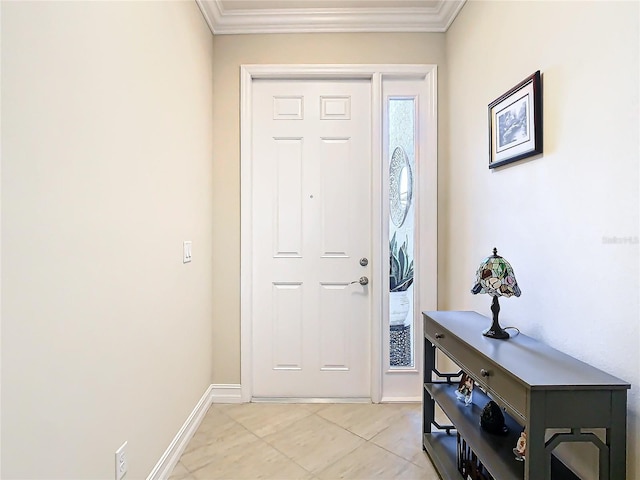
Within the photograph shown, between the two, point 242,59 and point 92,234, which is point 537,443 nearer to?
point 92,234

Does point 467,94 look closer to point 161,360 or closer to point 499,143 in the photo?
point 499,143

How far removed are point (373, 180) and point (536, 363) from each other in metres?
1.70

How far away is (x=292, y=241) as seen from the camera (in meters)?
2.74

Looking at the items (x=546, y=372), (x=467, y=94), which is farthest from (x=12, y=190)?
(x=467, y=94)

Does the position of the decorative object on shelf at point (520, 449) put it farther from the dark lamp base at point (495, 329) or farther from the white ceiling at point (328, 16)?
the white ceiling at point (328, 16)

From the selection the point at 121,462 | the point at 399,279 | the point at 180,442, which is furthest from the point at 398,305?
the point at 121,462

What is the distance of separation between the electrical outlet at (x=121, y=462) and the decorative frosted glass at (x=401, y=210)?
71.1 inches

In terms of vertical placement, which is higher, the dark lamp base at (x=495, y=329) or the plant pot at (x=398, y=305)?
the dark lamp base at (x=495, y=329)

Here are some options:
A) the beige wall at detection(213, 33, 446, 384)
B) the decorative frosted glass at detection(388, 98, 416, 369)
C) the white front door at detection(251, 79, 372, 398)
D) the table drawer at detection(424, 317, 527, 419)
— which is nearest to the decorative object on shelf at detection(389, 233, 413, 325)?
the decorative frosted glass at detection(388, 98, 416, 369)

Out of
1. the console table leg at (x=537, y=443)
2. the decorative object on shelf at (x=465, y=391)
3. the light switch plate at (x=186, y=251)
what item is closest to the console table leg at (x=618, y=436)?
the console table leg at (x=537, y=443)

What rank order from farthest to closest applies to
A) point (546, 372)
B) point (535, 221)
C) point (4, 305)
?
point (535, 221) → point (546, 372) → point (4, 305)

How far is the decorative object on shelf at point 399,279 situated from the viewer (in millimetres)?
2729

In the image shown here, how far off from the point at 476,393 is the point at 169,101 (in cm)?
213

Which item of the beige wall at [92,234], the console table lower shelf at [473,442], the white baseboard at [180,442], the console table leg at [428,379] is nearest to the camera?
the beige wall at [92,234]
